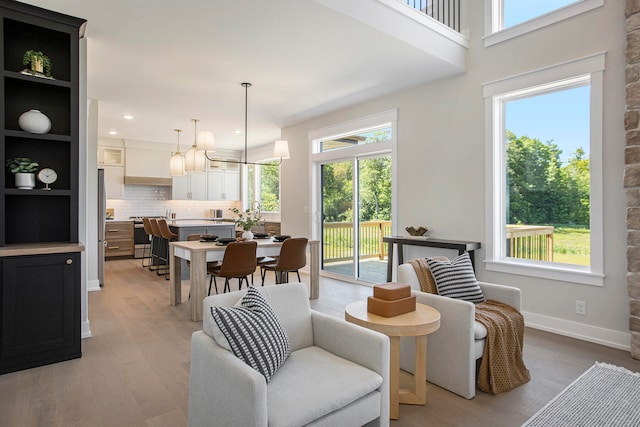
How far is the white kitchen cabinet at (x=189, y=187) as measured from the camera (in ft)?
30.9

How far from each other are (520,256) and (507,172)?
3.09ft

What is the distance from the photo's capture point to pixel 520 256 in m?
4.06

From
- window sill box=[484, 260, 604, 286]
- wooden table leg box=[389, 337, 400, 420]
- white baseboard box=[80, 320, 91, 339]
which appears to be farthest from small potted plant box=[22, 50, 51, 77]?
window sill box=[484, 260, 604, 286]

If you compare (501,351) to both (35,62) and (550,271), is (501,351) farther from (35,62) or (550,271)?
(35,62)

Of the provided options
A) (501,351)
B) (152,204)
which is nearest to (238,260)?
(501,351)

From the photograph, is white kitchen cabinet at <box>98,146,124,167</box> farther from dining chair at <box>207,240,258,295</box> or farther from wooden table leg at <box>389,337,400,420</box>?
wooden table leg at <box>389,337,400,420</box>

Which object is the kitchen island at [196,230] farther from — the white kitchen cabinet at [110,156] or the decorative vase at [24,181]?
the white kitchen cabinet at [110,156]

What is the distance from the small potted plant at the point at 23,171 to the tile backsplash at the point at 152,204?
20.6 feet

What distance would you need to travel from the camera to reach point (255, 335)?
5.35 ft

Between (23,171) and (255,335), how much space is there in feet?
9.08

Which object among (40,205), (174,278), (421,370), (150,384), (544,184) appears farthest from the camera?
(174,278)

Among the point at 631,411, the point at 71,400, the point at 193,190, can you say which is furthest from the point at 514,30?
the point at 193,190

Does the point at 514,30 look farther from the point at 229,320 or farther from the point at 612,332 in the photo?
the point at 229,320

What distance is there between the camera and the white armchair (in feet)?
7.62
